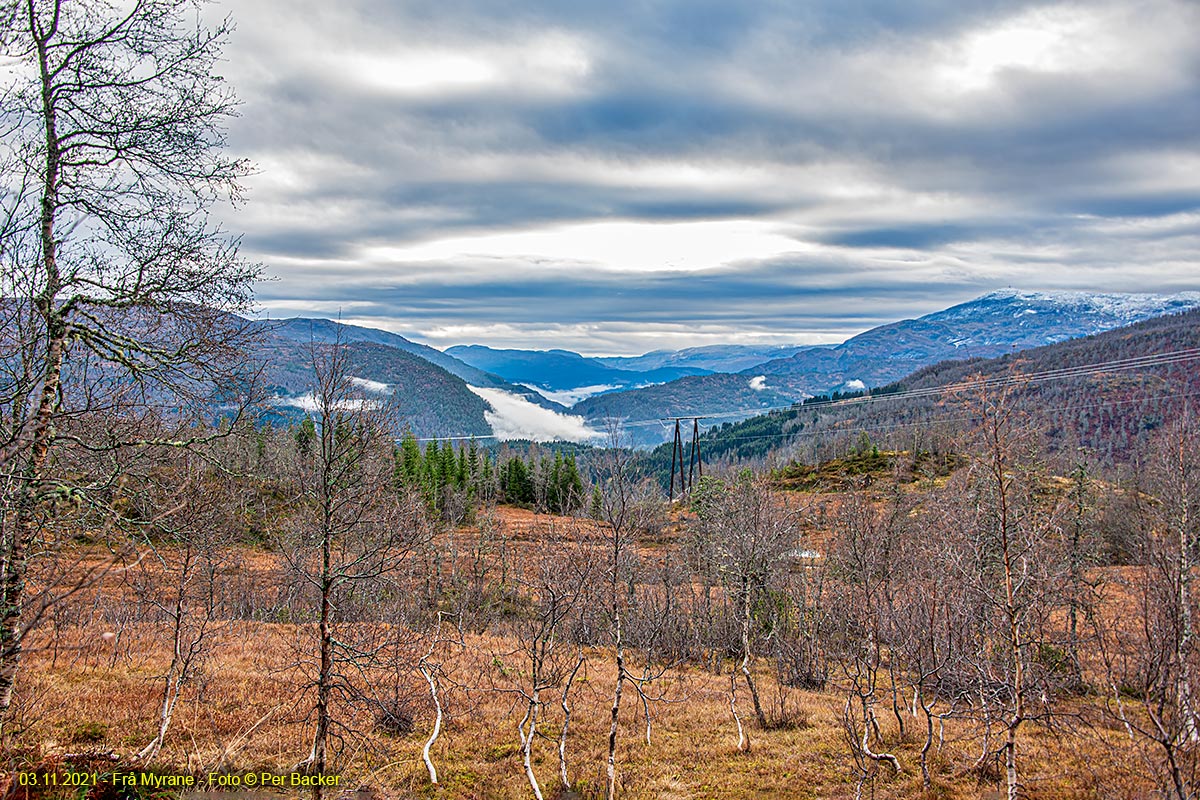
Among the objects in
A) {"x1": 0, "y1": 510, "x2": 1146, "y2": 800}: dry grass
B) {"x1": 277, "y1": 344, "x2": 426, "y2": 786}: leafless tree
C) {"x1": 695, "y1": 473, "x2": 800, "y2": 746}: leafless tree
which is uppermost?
{"x1": 277, "y1": 344, "x2": 426, "y2": 786}: leafless tree

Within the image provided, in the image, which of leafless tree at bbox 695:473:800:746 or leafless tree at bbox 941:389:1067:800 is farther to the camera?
leafless tree at bbox 695:473:800:746

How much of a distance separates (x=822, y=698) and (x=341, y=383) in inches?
864

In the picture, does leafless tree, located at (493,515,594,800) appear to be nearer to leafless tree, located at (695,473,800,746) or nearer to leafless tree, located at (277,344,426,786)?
leafless tree, located at (277,344,426,786)

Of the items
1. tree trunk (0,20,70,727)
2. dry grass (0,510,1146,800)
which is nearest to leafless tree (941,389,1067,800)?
dry grass (0,510,1146,800)

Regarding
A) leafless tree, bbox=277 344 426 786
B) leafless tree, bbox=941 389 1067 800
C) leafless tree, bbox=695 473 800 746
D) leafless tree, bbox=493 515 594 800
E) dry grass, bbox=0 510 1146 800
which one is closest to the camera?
leafless tree, bbox=277 344 426 786

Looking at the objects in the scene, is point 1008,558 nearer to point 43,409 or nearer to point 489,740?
point 489,740

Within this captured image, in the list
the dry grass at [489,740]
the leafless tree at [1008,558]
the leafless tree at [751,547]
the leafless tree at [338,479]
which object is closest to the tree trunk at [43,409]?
the dry grass at [489,740]

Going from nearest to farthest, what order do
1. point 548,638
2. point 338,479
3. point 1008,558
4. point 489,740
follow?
point 338,479 → point 1008,558 → point 548,638 → point 489,740

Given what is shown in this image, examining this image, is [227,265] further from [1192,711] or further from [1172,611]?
[1192,711]

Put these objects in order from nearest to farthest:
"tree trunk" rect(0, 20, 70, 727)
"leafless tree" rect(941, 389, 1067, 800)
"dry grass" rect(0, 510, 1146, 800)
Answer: "tree trunk" rect(0, 20, 70, 727) < "leafless tree" rect(941, 389, 1067, 800) < "dry grass" rect(0, 510, 1146, 800)

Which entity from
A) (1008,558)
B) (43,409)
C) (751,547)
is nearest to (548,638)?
(751,547)

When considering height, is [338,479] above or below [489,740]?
above

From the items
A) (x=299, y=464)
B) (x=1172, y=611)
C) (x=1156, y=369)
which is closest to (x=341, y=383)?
(x=299, y=464)

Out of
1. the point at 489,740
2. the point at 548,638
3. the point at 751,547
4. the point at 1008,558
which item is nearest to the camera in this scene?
the point at 1008,558
